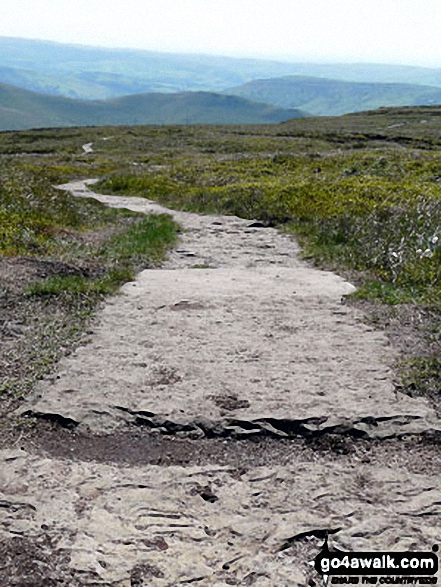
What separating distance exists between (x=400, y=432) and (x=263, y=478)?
69.0 inches

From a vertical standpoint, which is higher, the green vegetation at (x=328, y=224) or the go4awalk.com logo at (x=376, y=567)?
the green vegetation at (x=328, y=224)

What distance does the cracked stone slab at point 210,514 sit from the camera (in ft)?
15.7

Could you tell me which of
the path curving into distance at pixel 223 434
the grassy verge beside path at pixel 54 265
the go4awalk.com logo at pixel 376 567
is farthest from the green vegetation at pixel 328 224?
the go4awalk.com logo at pixel 376 567

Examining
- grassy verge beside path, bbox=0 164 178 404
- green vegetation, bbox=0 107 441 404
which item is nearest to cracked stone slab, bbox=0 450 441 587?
grassy verge beside path, bbox=0 164 178 404

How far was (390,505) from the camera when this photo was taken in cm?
549

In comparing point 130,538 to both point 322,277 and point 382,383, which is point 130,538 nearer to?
point 382,383

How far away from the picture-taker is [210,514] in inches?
212

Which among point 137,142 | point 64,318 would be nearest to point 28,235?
point 64,318

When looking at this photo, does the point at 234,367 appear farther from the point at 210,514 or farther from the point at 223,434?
the point at 210,514

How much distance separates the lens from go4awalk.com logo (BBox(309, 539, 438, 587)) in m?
4.62

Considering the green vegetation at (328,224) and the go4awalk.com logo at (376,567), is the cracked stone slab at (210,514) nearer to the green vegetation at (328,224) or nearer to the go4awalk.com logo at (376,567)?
the go4awalk.com logo at (376,567)

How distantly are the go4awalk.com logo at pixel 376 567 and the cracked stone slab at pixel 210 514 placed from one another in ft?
0.30

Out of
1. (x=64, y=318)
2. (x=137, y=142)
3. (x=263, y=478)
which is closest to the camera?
(x=263, y=478)

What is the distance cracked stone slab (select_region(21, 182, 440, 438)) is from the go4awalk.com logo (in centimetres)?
197
